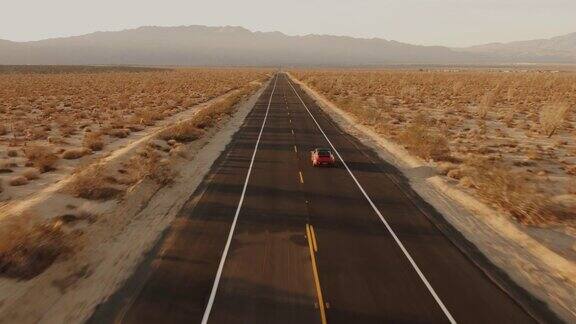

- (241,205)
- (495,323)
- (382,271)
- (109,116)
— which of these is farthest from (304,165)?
(109,116)

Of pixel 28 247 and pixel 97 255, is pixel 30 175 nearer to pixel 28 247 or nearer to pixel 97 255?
pixel 28 247

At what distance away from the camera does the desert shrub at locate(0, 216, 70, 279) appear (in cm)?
1201

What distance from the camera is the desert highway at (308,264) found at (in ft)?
35.7

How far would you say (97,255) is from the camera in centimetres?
1373

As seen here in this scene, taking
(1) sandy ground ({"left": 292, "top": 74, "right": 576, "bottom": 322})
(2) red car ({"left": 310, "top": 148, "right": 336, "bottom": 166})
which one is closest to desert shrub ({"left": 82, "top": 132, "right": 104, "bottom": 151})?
(2) red car ({"left": 310, "top": 148, "right": 336, "bottom": 166})

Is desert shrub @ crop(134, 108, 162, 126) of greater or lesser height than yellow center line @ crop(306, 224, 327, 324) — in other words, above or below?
above

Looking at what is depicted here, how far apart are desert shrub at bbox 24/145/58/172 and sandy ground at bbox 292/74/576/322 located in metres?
18.8

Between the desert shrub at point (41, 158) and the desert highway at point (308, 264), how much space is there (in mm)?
8393

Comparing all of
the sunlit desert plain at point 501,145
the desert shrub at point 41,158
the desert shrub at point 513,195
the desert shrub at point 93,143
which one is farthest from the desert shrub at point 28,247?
the sunlit desert plain at point 501,145

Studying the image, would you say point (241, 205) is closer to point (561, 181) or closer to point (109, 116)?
point (561, 181)

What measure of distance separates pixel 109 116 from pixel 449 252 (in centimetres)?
3677

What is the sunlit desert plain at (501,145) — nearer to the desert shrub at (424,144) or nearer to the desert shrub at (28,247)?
the desert shrub at (424,144)

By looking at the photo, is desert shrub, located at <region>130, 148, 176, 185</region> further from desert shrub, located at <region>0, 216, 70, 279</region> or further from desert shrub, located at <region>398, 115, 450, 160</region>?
desert shrub, located at <region>398, 115, 450, 160</region>

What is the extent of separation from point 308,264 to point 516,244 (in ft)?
25.2
